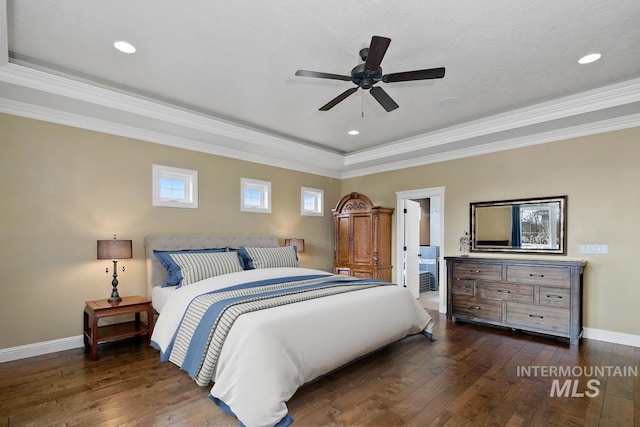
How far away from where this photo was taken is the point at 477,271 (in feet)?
15.0

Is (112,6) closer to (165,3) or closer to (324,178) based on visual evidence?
(165,3)

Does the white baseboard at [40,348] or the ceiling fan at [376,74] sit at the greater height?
the ceiling fan at [376,74]

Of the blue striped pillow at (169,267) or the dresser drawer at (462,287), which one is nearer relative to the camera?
the blue striped pillow at (169,267)

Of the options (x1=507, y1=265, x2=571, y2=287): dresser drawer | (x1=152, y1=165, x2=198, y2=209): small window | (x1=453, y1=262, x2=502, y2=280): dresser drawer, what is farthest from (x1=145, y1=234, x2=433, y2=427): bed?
(x1=507, y1=265, x2=571, y2=287): dresser drawer

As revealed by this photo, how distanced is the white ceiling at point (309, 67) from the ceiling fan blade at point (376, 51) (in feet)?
1.01

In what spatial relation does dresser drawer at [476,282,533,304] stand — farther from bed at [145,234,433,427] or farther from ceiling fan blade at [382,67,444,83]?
ceiling fan blade at [382,67,444,83]

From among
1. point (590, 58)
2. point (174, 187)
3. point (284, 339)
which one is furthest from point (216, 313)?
point (590, 58)

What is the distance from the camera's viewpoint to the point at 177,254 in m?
3.93

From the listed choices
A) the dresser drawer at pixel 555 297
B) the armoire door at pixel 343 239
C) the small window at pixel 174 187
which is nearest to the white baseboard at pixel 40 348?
the small window at pixel 174 187

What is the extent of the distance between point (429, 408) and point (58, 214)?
4.18 m

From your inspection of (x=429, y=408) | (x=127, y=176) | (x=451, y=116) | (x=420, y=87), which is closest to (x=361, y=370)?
(x=429, y=408)

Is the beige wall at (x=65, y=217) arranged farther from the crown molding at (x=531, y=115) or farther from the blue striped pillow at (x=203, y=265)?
the crown molding at (x=531, y=115)

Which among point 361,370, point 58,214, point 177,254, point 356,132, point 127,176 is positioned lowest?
point 361,370

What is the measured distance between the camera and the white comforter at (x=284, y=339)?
2.16 m
